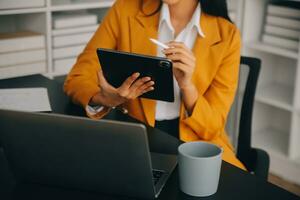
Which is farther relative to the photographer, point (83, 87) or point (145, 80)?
point (83, 87)

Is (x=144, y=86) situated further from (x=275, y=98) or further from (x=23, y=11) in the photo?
(x=275, y=98)

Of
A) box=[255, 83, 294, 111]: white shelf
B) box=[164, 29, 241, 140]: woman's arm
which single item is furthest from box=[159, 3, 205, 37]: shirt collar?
box=[255, 83, 294, 111]: white shelf

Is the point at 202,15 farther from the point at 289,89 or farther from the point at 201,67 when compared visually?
the point at 289,89

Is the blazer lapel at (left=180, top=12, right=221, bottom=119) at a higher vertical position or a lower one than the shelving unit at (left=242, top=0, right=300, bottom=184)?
higher

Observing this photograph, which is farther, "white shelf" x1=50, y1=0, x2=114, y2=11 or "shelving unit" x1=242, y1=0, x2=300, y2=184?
"shelving unit" x1=242, y1=0, x2=300, y2=184

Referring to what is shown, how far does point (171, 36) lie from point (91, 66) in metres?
0.30

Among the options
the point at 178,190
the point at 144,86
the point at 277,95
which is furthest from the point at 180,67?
the point at 277,95

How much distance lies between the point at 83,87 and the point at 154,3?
42 centimetres

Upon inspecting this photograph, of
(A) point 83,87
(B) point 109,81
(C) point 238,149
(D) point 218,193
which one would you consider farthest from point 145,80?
(C) point 238,149

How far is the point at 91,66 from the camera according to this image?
5.83 ft

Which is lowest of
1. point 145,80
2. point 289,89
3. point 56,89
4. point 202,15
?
point 289,89

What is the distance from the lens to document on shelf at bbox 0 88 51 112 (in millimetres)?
1554

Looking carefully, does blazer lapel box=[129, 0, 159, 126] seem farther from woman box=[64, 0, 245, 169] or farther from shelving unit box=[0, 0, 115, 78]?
shelving unit box=[0, 0, 115, 78]

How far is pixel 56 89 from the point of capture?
183 cm
